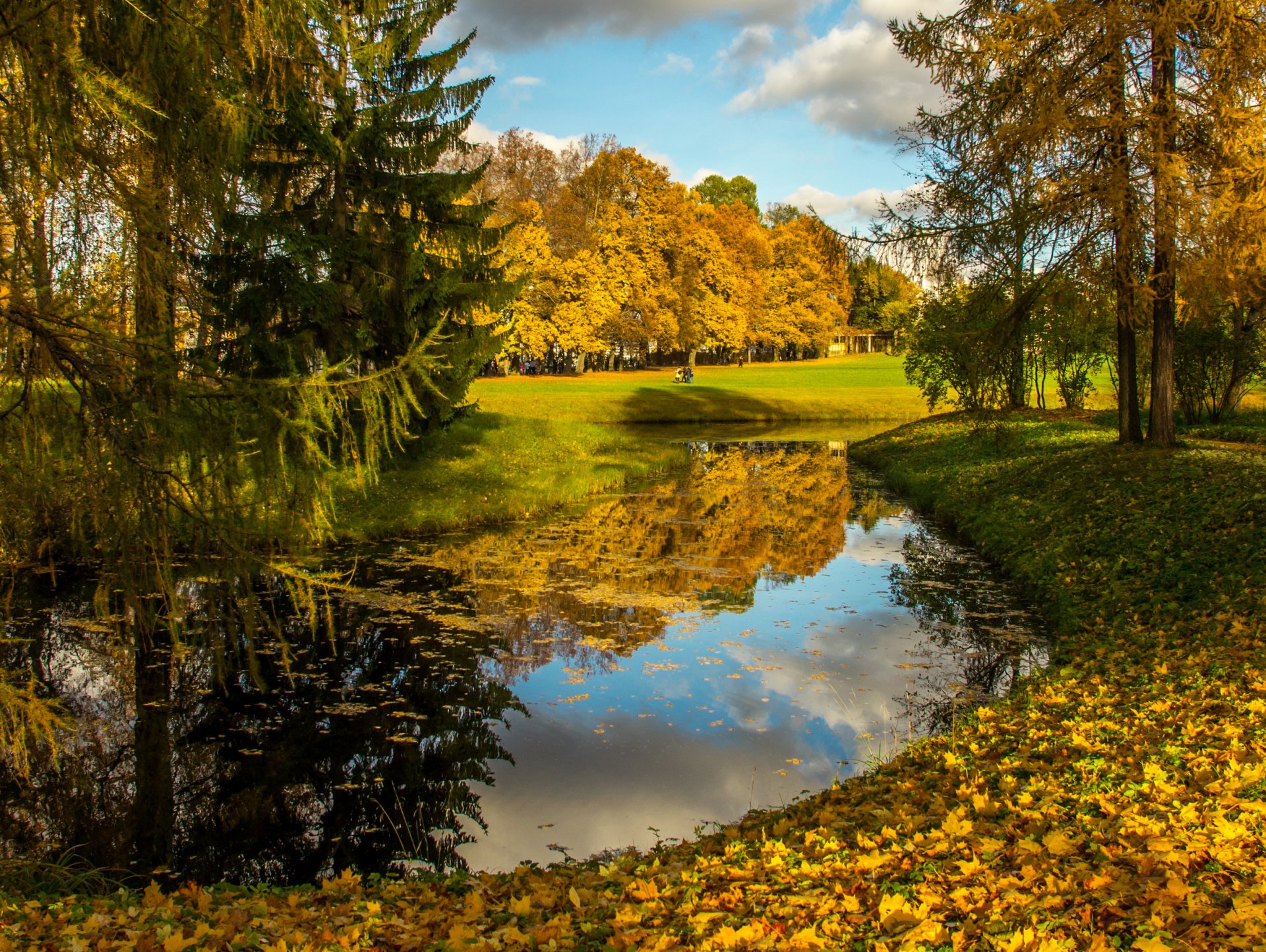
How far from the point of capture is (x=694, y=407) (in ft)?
127

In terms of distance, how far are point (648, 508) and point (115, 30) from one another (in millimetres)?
12898

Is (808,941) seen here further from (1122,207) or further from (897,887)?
(1122,207)

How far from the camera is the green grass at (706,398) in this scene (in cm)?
3391

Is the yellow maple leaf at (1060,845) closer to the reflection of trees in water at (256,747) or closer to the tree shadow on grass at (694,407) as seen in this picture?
the reflection of trees in water at (256,747)

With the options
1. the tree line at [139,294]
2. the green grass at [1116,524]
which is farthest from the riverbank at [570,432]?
the green grass at [1116,524]

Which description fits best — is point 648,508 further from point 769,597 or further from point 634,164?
point 634,164

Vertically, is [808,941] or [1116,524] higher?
[1116,524]

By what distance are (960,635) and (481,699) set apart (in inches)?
202

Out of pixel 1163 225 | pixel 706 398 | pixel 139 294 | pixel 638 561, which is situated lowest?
pixel 638 561

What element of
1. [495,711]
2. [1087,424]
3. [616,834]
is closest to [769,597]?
[495,711]

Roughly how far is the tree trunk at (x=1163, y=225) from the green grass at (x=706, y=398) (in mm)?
18426

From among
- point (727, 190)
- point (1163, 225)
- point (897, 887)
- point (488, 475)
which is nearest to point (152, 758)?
point (897, 887)

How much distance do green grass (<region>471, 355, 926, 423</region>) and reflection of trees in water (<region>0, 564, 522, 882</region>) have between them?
20030mm

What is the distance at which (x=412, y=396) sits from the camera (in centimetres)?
516
